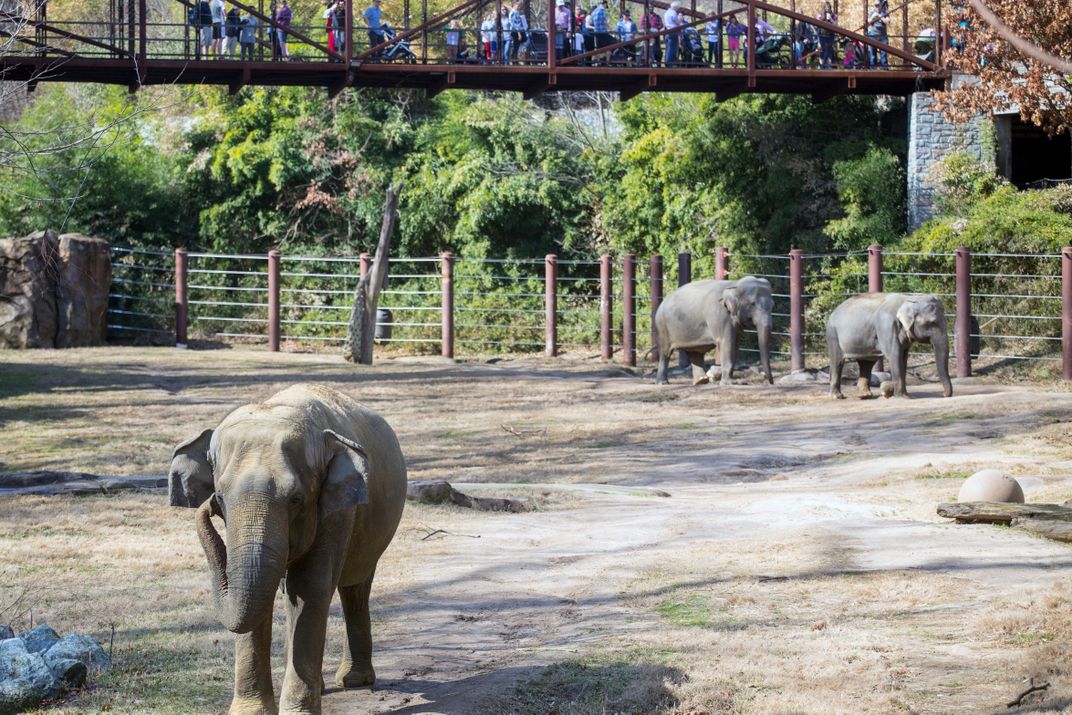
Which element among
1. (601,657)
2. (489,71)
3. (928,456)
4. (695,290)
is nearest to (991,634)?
(601,657)

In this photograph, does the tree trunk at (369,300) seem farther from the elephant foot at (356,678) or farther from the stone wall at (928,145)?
the elephant foot at (356,678)

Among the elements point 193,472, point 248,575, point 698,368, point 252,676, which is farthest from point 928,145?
point 248,575

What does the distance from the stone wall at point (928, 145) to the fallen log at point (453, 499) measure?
15.9 meters

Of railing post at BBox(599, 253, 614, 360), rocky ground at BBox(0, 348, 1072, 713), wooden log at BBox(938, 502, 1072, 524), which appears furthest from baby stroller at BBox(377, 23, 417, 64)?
wooden log at BBox(938, 502, 1072, 524)

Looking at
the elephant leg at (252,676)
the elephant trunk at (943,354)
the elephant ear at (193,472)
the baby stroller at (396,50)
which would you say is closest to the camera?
the elephant leg at (252,676)

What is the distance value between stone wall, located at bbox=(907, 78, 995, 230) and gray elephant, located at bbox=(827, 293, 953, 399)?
286 inches

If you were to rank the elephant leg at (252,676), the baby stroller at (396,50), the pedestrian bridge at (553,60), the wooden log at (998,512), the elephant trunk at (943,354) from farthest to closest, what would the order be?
1. the baby stroller at (396,50)
2. the pedestrian bridge at (553,60)
3. the elephant trunk at (943,354)
4. the wooden log at (998,512)
5. the elephant leg at (252,676)

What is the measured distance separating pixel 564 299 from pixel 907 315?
11174 millimetres

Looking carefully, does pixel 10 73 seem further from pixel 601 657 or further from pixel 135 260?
pixel 601 657

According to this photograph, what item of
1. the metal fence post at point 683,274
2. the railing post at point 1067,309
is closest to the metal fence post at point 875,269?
the railing post at point 1067,309

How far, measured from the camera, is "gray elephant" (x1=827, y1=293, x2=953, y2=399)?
17.1 m

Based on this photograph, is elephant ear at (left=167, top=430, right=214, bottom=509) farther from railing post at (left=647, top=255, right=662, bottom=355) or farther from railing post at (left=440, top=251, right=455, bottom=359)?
railing post at (left=440, top=251, right=455, bottom=359)

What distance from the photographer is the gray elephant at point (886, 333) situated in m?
17.1

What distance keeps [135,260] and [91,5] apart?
20.1 metres
